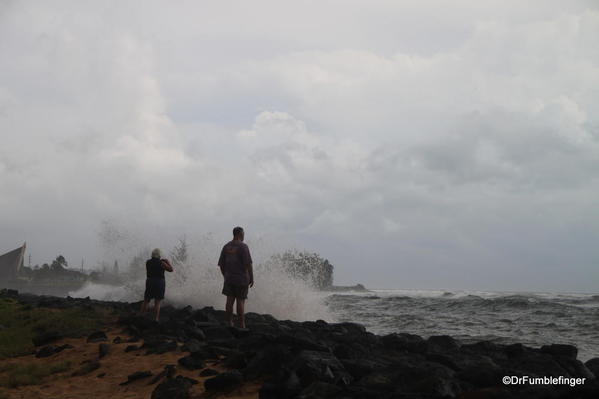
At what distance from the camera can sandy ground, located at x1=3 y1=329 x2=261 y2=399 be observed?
583 centimetres

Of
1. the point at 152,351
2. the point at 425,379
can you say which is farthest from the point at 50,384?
the point at 425,379

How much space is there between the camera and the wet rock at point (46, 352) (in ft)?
27.0

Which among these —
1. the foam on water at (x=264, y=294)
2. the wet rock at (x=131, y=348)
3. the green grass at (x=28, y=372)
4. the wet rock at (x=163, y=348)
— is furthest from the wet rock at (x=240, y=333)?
the foam on water at (x=264, y=294)

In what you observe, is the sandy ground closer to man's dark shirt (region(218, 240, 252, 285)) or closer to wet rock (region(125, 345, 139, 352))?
wet rock (region(125, 345, 139, 352))

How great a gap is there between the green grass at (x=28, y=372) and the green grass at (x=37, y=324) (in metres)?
1.20

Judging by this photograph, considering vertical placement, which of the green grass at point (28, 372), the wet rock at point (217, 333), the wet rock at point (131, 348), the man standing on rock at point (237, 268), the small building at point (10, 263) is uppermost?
the small building at point (10, 263)

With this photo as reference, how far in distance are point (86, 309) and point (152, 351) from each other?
5.55 m

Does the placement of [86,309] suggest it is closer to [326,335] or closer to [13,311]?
[13,311]

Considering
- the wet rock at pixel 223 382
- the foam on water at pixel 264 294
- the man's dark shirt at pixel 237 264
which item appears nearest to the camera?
the wet rock at pixel 223 382

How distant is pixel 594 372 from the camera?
284 inches

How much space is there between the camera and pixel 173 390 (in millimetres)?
5418

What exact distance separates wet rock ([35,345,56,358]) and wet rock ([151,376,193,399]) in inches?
148

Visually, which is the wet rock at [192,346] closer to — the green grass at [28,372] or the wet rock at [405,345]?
the green grass at [28,372]

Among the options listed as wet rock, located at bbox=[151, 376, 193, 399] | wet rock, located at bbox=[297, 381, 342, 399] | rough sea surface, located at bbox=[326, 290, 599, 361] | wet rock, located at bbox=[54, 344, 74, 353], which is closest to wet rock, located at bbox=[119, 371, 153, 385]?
wet rock, located at bbox=[151, 376, 193, 399]
